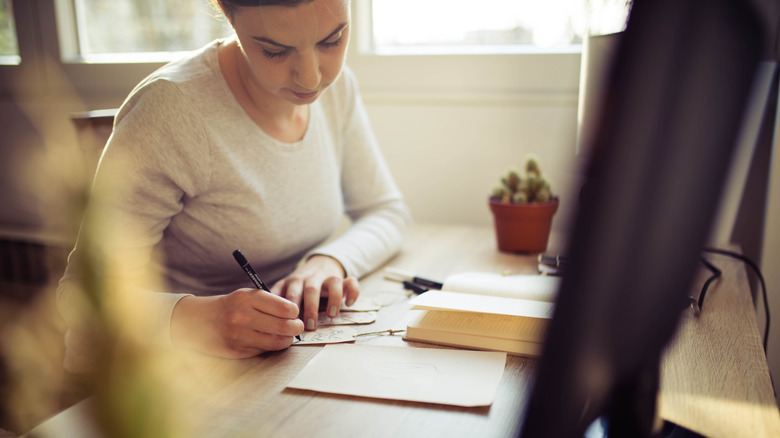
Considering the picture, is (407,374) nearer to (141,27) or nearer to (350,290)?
(350,290)

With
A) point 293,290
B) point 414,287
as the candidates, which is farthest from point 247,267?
point 414,287

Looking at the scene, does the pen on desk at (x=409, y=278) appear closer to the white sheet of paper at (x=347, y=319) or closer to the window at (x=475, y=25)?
the white sheet of paper at (x=347, y=319)

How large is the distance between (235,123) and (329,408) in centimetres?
53

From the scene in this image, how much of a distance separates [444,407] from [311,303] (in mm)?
300

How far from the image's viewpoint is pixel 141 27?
1.95 metres

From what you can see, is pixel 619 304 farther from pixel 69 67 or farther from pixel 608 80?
pixel 69 67

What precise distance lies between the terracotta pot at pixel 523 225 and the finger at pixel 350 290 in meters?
0.42

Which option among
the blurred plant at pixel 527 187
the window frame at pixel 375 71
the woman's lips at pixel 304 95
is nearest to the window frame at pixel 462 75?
the window frame at pixel 375 71

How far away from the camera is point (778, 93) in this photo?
1170 mm

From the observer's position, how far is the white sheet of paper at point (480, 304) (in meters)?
0.74

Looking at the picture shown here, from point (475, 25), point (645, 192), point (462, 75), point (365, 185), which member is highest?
point (475, 25)

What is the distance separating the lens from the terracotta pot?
1.13m

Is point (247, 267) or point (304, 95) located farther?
point (304, 95)

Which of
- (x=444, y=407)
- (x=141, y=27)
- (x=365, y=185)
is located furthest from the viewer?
(x=141, y=27)
